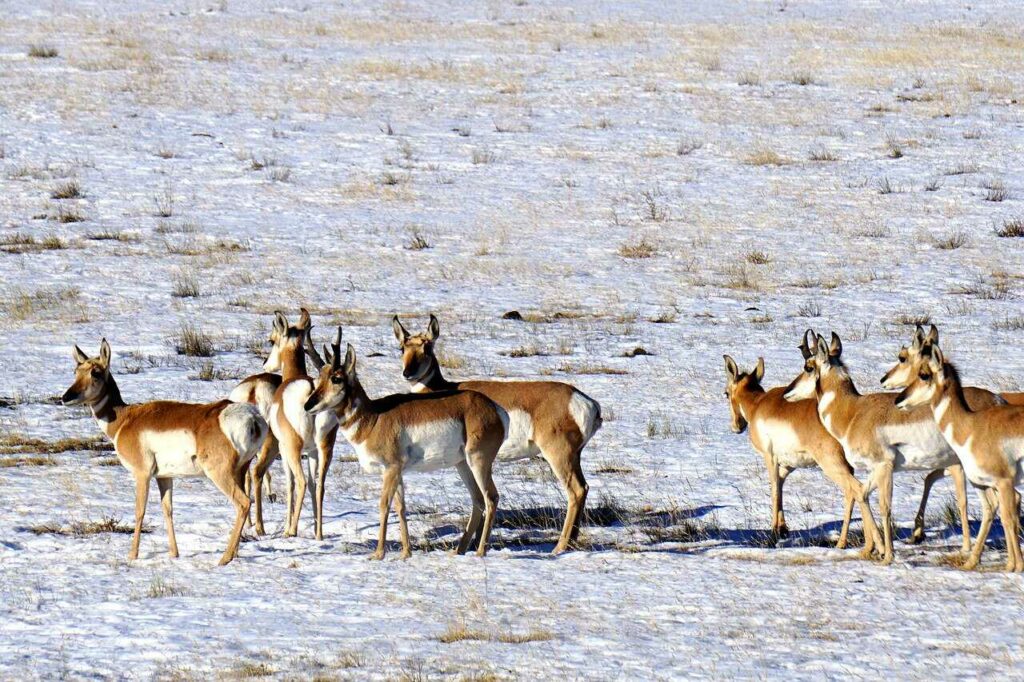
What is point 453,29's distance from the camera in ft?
124

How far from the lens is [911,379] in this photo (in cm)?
1033

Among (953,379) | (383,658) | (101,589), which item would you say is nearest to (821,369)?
(953,379)

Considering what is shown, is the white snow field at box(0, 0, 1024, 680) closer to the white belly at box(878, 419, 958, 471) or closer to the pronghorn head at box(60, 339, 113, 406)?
the white belly at box(878, 419, 958, 471)

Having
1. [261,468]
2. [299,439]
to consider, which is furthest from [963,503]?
[261,468]

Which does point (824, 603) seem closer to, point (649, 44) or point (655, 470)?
point (655, 470)

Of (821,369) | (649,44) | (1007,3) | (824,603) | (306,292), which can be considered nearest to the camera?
(824,603)

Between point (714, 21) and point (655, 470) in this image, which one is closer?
point (655, 470)

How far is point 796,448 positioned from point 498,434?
7.41 feet

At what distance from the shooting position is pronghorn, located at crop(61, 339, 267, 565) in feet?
31.6

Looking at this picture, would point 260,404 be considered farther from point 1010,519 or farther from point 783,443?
point 1010,519

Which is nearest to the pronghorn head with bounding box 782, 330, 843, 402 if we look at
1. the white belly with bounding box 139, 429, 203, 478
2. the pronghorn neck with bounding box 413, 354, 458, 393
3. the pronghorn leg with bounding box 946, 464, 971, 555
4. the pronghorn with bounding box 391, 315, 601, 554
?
the pronghorn leg with bounding box 946, 464, 971, 555

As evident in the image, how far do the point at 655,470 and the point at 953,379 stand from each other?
3.50m

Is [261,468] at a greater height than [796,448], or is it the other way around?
[796,448]

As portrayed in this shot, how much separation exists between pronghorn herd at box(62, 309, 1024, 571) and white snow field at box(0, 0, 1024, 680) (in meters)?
0.38
